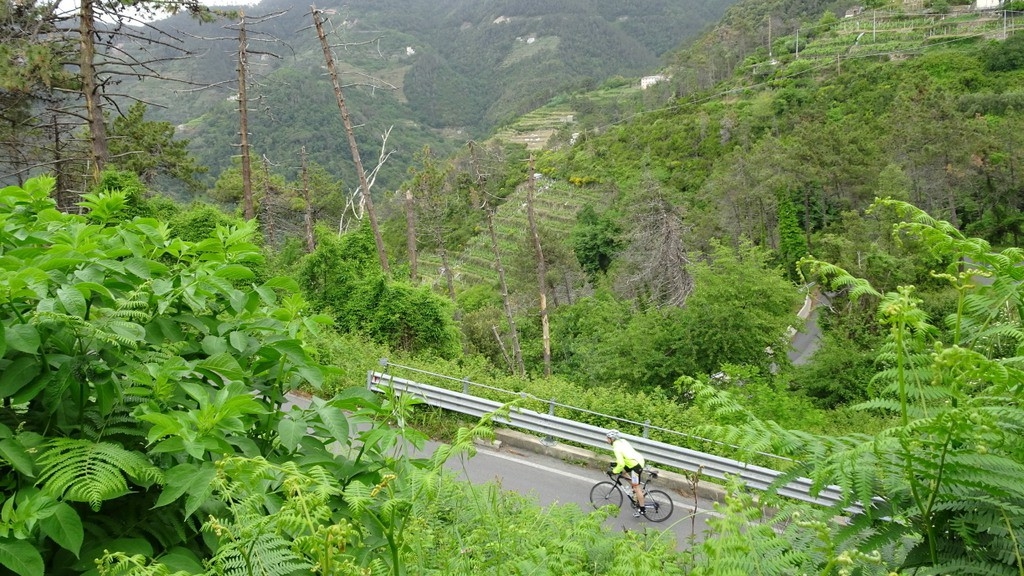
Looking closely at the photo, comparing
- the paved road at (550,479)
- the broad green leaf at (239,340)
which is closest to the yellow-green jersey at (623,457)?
the paved road at (550,479)

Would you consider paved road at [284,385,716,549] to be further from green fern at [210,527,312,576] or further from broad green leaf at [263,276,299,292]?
green fern at [210,527,312,576]

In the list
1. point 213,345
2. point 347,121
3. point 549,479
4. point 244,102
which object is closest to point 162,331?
point 213,345

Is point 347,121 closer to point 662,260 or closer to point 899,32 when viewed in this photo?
point 662,260

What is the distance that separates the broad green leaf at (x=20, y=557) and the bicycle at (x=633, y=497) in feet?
20.8

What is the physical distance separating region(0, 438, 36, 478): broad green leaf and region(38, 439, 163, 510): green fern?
0.09 ft

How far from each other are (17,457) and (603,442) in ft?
23.8

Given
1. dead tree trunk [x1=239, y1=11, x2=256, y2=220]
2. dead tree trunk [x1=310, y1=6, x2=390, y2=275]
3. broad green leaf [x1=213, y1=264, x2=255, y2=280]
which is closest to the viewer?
broad green leaf [x1=213, y1=264, x2=255, y2=280]

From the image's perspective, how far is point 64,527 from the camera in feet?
5.55

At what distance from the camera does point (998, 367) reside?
1772 millimetres

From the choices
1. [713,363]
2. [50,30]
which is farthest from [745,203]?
[50,30]

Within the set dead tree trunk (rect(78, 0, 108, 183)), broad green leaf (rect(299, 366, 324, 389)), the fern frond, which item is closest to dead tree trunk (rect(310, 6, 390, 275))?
dead tree trunk (rect(78, 0, 108, 183))

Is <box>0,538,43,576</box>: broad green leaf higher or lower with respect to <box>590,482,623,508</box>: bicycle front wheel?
higher

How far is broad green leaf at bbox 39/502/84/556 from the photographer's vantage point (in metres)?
1.68

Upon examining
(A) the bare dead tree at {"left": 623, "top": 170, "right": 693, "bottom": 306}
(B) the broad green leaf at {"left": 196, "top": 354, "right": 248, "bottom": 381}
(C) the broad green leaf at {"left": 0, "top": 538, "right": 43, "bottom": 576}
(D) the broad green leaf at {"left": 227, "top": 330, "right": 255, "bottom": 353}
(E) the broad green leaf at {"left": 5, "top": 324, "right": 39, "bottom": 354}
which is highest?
(E) the broad green leaf at {"left": 5, "top": 324, "right": 39, "bottom": 354}
